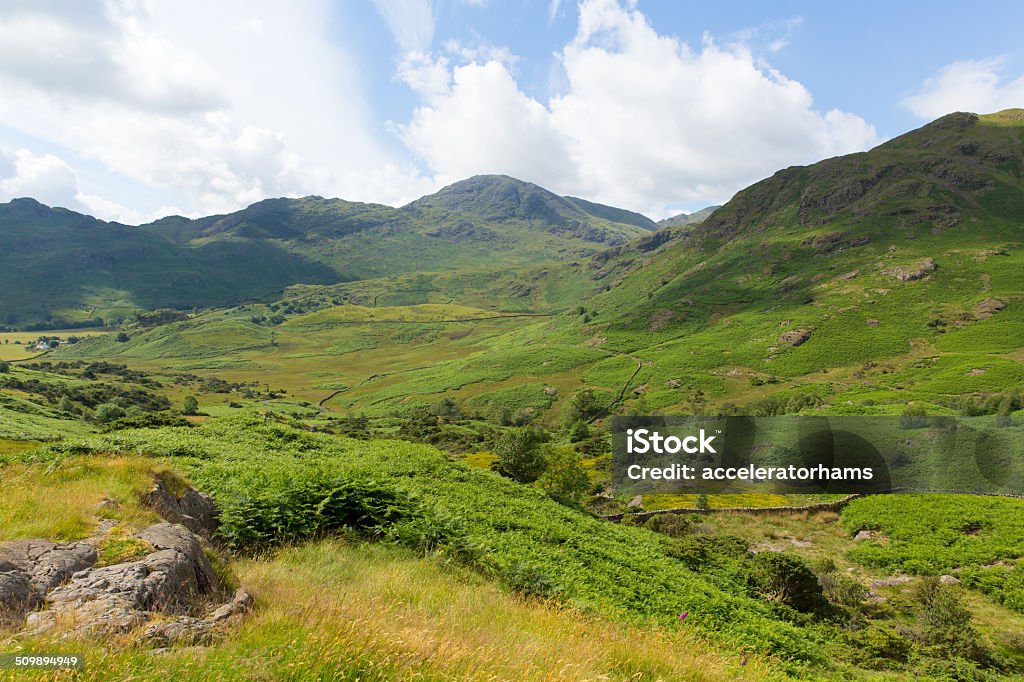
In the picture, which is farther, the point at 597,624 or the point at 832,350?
the point at 832,350

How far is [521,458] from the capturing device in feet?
171

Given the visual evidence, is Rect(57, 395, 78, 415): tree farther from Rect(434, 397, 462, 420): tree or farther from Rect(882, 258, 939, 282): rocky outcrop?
Rect(882, 258, 939, 282): rocky outcrop

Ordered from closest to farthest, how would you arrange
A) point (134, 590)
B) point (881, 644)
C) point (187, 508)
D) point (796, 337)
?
1. point (134, 590)
2. point (187, 508)
3. point (881, 644)
4. point (796, 337)

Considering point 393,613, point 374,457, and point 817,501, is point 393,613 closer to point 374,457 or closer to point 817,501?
point 374,457

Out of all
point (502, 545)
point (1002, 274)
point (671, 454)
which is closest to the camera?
point (502, 545)

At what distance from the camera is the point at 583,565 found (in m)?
16.6

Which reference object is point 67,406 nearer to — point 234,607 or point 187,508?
point 187,508

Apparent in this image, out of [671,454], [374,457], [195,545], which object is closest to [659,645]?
[195,545]

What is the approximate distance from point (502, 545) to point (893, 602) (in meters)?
25.2

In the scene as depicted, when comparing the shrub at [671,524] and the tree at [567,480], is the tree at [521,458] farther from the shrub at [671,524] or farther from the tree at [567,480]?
the shrub at [671,524]

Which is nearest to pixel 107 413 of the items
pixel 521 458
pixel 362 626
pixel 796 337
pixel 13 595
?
pixel 521 458

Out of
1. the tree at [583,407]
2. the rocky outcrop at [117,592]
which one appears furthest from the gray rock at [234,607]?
the tree at [583,407]

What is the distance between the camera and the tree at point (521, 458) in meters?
51.8

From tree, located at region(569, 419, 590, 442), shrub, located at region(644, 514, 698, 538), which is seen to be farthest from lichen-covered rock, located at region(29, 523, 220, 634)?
tree, located at region(569, 419, 590, 442)
